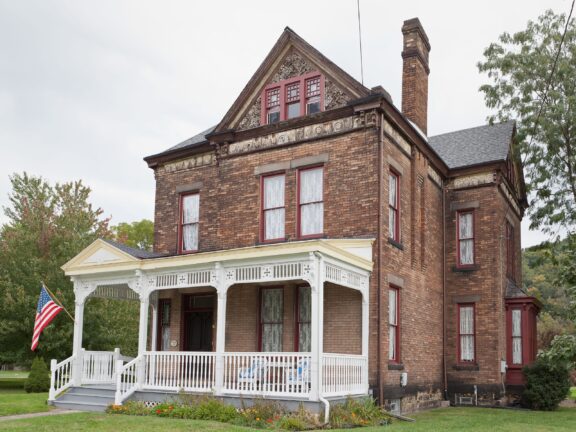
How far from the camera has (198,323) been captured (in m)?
19.7

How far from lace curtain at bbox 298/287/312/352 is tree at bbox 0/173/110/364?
13.7 meters

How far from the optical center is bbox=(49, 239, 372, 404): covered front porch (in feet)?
47.1

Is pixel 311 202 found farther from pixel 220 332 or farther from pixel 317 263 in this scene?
pixel 220 332

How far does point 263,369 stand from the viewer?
49.1 ft

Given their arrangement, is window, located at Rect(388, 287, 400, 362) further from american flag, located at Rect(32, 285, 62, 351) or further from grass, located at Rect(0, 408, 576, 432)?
american flag, located at Rect(32, 285, 62, 351)

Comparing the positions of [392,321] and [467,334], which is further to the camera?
[467,334]

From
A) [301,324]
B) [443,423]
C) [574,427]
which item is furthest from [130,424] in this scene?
[574,427]

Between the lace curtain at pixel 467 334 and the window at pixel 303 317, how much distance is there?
667cm

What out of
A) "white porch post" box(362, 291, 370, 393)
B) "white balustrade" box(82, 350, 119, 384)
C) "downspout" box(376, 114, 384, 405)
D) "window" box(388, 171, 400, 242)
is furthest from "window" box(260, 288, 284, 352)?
"white balustrade" box(82, 350, 119, 384)

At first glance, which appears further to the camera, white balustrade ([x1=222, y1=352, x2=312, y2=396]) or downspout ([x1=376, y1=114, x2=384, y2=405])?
downspout ([x1=376, y1=114, x2=384, y2=405])

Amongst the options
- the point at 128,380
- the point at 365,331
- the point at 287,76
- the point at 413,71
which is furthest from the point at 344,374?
the point at 413,71

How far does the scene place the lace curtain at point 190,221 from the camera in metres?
20.6

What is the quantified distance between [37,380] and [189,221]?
9226 mm

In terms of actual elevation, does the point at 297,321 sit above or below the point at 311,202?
below
